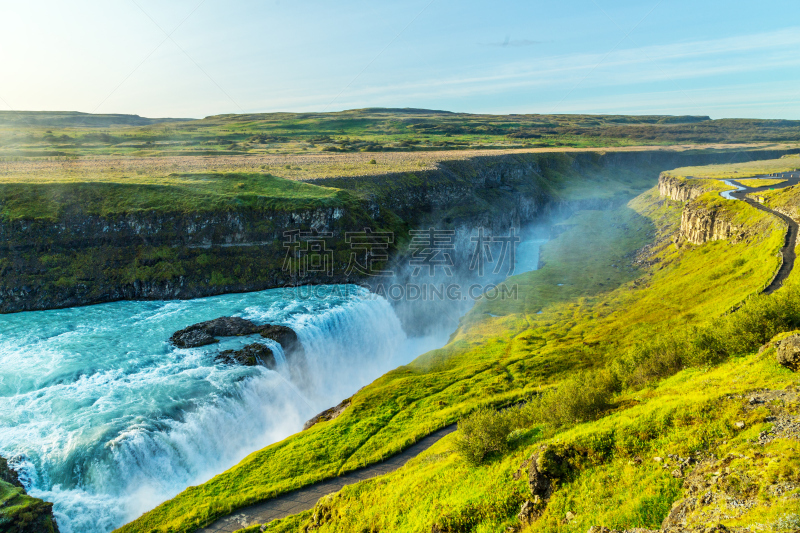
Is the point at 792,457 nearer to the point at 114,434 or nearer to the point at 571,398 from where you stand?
the point at 571,398

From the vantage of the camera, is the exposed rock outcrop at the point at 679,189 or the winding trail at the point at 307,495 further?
the exposed rock outcrop at the point at 679,189

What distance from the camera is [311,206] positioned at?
85.6 metres

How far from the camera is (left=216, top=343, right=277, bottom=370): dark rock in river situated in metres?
50.5

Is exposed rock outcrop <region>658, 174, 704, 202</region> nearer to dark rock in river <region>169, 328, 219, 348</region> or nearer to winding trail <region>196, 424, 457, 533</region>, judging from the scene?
winding trail <region>196, 424, 457, 533</region>

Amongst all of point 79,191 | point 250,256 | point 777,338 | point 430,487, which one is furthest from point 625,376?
point 79,191

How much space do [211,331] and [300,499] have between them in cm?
2834

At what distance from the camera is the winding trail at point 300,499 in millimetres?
32531

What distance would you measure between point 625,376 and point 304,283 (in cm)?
5485

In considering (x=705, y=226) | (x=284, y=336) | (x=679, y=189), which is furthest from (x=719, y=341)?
(x=679, y=189)

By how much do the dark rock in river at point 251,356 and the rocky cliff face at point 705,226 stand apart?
75.0 metres

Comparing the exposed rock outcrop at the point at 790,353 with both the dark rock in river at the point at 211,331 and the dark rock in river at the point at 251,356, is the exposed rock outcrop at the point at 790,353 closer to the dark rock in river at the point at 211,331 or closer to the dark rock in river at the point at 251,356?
the dark rock in river at the point at 251,356

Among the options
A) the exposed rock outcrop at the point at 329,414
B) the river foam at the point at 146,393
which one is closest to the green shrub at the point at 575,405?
the exposed rock outcrop at the point at 329,414

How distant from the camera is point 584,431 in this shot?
81.2 feet

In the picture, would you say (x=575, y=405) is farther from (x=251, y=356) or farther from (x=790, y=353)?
A: (x=251, y=356)
